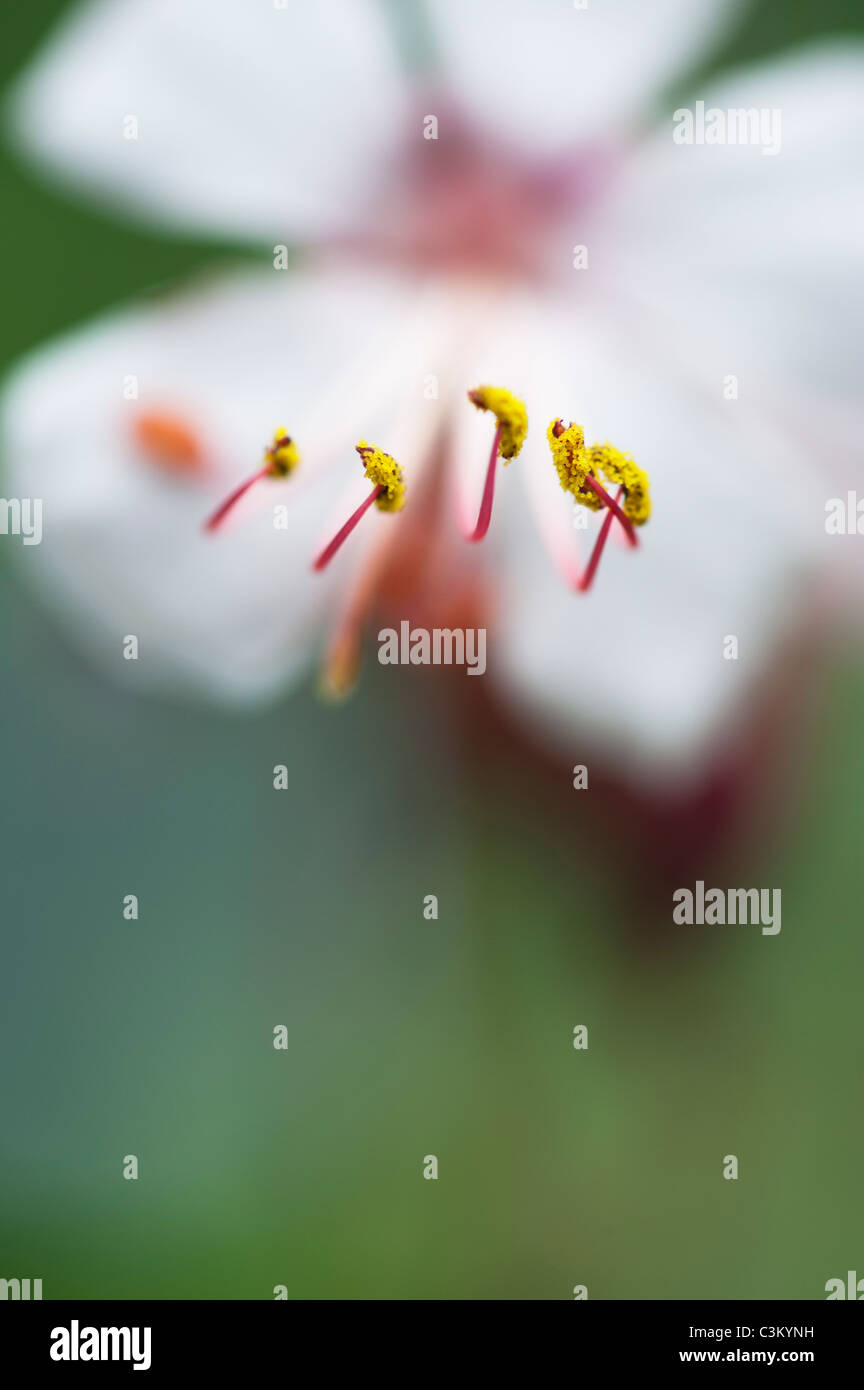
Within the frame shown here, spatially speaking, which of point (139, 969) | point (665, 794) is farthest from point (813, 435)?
point (139, 969)

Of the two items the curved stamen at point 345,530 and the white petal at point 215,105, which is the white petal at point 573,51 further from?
the curved stamen at point 345,530

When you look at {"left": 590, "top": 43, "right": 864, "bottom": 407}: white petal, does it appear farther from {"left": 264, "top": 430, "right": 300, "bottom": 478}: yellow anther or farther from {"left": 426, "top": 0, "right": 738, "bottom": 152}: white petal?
{"left": 264, "top": 430, "right": 300, "bottom": 478}: yellow anther

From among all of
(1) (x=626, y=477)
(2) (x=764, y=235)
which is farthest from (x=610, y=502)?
(2) (x=764, y=235)

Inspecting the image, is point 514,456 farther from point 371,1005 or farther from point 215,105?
point 371,1005

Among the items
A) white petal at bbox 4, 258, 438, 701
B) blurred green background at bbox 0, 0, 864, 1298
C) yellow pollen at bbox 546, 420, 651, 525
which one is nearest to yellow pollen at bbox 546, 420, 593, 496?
yellow pollen at bbox 546, 420, 651, 525

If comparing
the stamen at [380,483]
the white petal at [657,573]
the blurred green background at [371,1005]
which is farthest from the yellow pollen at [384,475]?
the blurred green background at [371,1005]

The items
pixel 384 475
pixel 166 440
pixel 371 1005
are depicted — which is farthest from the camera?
pixel 371 1005

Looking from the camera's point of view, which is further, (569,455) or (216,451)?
(216,451)
